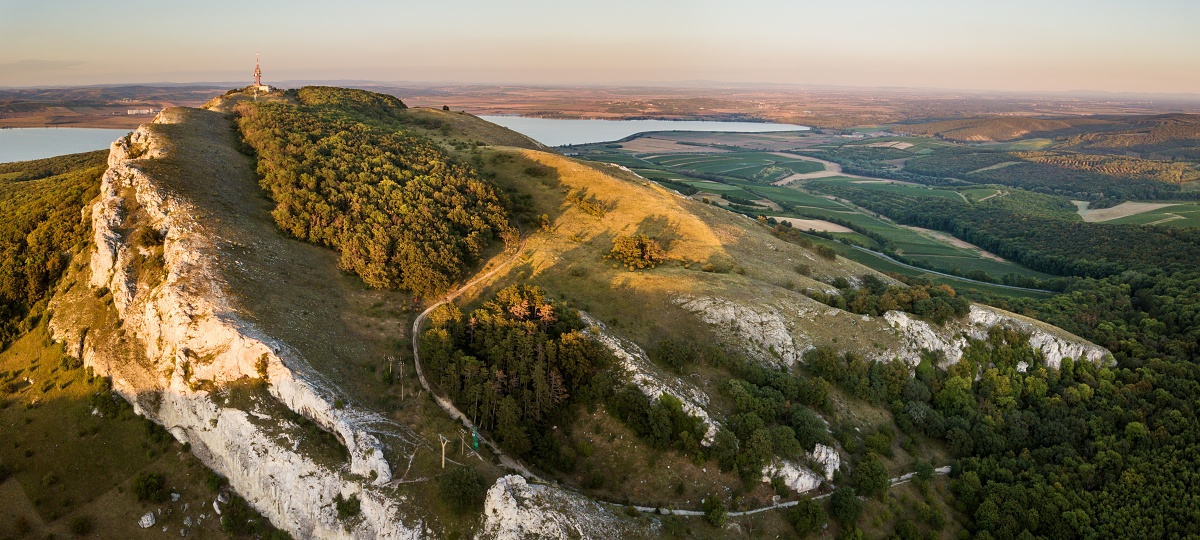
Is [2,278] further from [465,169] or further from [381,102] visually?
[381,102]

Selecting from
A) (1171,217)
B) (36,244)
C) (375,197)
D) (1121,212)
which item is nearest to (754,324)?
(375,197)

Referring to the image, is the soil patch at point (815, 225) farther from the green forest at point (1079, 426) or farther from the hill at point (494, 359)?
the hill at point (494, 359)

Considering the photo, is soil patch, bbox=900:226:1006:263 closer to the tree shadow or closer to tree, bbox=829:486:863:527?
the tree shadow

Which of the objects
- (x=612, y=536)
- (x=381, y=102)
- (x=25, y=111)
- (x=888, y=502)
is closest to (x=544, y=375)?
(x=612, y=536)

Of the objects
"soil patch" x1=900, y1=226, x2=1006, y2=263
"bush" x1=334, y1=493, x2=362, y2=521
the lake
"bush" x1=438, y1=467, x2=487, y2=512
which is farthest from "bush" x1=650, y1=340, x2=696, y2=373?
"soil patch" x1=900, y1=226, x2=1006, y2=263

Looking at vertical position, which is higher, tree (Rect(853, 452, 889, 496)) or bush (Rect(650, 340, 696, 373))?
bush (Rect(650, 340, 696, 373))

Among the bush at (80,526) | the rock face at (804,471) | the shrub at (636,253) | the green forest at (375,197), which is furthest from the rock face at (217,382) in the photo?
the shrub at (636,253)
